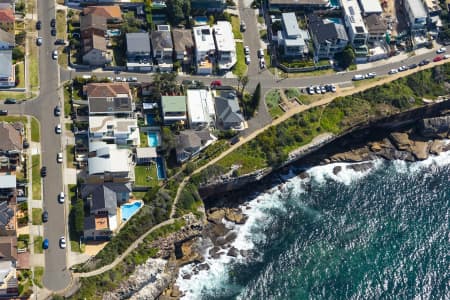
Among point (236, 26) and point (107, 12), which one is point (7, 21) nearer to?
point (107, 12)

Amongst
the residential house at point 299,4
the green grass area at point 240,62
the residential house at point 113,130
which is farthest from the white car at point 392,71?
the residential house at point 113,130

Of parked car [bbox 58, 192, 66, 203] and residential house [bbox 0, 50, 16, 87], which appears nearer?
parked car [bbox 58, 192, 66, 203]

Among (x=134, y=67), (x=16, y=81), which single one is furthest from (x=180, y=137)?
(x=16, y=81)

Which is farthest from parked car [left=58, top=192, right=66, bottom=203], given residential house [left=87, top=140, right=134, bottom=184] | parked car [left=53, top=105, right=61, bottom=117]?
parked car [left=53, top=105, right=61, bottom=117]

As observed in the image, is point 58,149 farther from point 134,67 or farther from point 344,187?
point 344,187

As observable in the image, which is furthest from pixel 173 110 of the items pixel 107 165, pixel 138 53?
pixel 107 165

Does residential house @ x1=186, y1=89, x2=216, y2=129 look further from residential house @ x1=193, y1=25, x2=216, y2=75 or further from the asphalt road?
the asphalt road

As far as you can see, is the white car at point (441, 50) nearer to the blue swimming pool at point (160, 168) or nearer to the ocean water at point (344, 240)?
the ocean water at point (344, 240)
